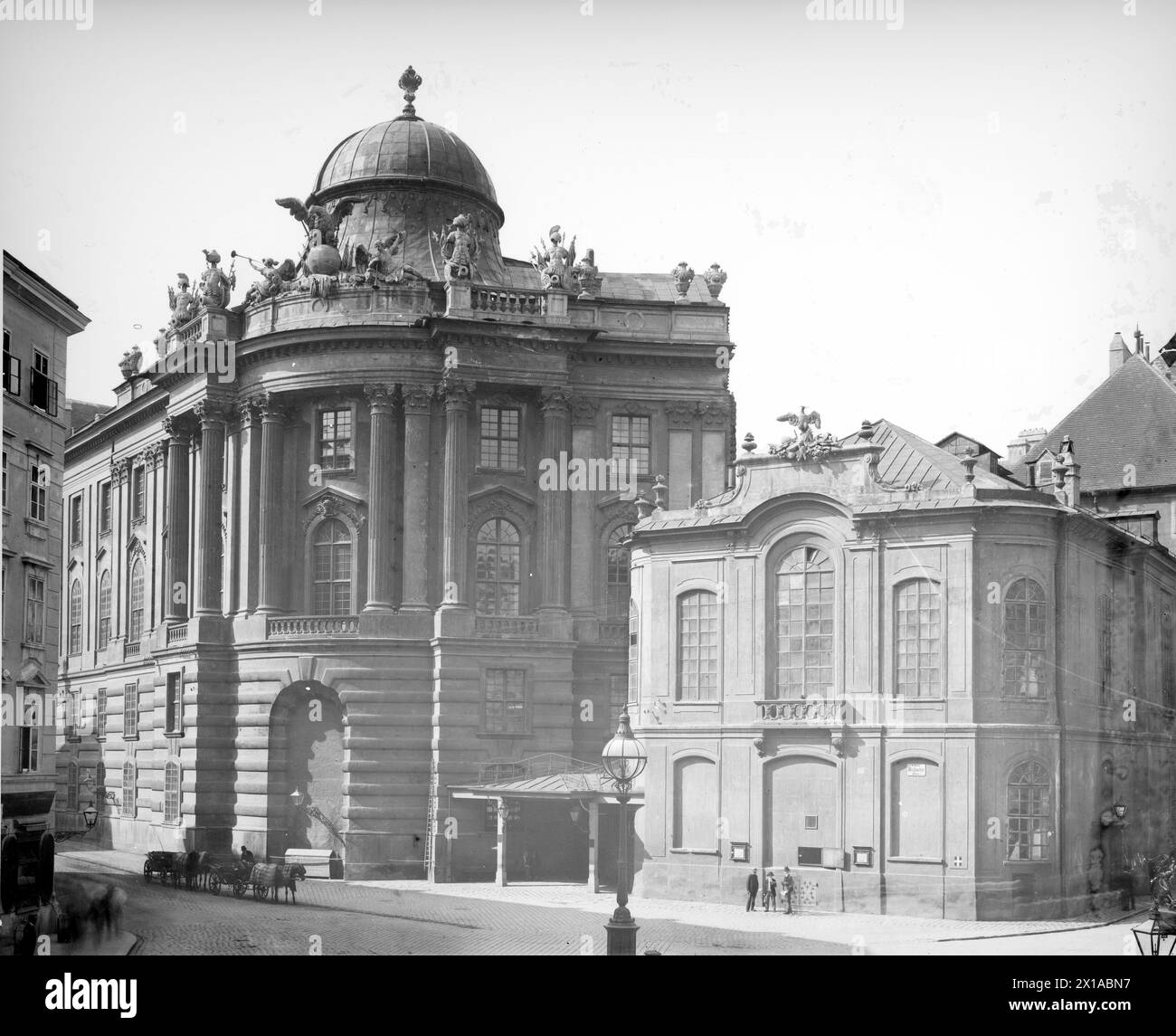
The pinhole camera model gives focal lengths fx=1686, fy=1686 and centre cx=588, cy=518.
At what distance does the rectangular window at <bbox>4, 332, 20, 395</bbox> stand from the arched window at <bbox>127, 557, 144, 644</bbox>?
27157 mm

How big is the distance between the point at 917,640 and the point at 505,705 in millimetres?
16117

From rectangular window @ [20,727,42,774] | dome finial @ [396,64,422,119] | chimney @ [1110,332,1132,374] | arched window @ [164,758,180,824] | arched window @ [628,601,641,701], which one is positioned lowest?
arched window @ [164,758,180,824]

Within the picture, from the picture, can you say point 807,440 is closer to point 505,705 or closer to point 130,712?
point 505,705

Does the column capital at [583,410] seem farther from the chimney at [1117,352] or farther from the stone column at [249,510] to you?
the chimney at [1117,352]

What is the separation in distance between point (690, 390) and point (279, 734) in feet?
60.3

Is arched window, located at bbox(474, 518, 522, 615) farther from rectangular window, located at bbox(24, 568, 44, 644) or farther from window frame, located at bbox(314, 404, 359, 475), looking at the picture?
rectangular window, located at bbox(24, 568, 44, 644)

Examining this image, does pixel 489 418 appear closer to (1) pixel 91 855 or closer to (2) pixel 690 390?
(2) pixel 690 390

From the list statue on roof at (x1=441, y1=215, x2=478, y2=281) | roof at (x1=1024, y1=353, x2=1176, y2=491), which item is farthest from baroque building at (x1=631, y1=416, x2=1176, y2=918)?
roof at (x1=1024, y1=353, x2=1176, y2=491)

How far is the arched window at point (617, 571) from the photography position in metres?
57.7

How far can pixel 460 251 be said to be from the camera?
56.9 m

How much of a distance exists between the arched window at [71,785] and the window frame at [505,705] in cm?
2603

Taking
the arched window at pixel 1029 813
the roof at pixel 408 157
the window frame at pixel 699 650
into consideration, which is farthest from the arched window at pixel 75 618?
the arched window at pixel 1029 813

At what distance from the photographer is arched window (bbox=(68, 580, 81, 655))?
7719 centimetres

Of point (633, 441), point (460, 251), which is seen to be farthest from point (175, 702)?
point (460, 251)
